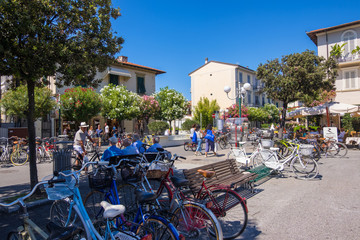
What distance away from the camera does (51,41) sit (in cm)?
541

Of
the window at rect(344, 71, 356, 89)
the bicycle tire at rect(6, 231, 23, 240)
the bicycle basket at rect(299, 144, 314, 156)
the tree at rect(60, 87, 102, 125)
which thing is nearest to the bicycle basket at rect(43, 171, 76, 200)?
the bicycle tire at rect(6, 231, 23, 240)

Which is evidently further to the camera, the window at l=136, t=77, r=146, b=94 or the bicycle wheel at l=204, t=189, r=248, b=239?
the window at l=136, t=77, r=146, b=94

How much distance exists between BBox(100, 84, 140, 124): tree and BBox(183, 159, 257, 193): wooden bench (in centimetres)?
1798

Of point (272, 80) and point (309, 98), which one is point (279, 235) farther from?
point (309, 98)

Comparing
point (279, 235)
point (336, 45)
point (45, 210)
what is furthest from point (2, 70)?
point (336, 45)

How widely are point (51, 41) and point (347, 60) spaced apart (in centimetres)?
2552

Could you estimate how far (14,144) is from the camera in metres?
11.8

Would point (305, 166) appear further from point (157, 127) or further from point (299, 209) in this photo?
point (157, 127)

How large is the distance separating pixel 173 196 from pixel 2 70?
438 centimetres

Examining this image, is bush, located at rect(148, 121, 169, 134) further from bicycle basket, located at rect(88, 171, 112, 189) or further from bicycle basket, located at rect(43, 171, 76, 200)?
bicycle basket, located at rect(43, 171, 76, 200)

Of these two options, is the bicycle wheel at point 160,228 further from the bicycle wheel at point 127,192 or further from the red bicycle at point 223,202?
the bicycle wheel at point 127,192

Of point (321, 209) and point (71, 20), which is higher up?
point (71, 20)

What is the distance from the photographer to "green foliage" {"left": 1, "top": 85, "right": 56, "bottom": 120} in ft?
56.5

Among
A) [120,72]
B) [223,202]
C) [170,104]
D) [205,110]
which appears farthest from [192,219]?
[205,110]
